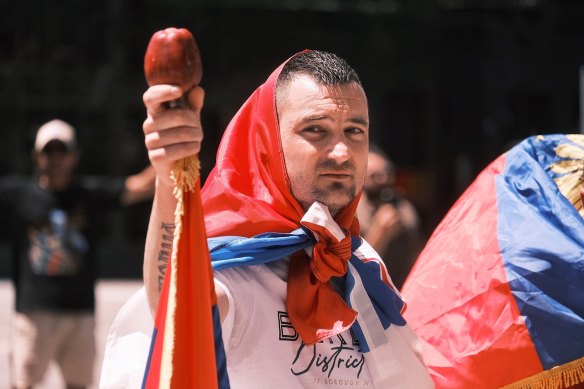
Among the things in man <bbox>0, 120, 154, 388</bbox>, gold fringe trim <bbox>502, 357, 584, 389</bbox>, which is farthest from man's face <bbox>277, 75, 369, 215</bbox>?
man <bbox>0, 120, 154, 388</bbox>

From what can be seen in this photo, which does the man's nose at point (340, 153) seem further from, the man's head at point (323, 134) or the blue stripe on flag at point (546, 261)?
the blue stripe on flag at point (546, 261)

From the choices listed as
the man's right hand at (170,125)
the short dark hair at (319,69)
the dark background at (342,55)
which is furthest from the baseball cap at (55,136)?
the dark background at (342,55)

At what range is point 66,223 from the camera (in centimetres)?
585

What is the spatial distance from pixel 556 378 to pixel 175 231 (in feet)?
4.45

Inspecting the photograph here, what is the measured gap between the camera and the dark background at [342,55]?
595 inches

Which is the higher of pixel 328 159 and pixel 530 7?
pixel 530 7

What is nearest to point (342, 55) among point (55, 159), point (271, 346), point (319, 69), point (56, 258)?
point (55, 159)

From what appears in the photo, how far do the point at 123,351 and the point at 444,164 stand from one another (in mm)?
14728

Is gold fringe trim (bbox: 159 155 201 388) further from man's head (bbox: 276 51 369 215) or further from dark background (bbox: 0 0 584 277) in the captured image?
dark background (bbox: 0 0 584 277)

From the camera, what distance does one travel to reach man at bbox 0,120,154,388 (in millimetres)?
5699

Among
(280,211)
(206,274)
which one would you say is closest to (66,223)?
(280,211)

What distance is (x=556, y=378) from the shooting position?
2721mm

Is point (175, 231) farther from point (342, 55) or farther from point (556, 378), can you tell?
point (342, 55)

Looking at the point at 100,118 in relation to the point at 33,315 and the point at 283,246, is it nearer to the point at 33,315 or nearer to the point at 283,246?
the point at 33,315
